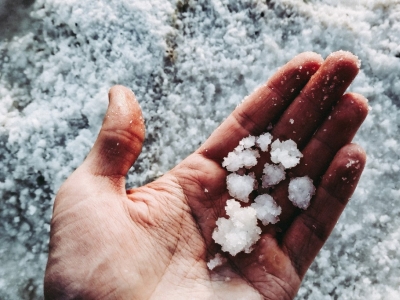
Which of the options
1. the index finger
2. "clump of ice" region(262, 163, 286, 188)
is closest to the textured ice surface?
the index finger

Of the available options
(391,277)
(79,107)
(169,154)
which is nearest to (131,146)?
(169,154)

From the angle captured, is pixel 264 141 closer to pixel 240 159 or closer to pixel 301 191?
pixel 240 159

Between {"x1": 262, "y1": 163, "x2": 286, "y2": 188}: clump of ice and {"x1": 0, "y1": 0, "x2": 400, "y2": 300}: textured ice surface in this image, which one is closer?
{"x1": 262, "y1": 163, "x2": 286, "y2": 188}: clump of ice

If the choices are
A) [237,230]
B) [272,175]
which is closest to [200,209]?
[237,230]

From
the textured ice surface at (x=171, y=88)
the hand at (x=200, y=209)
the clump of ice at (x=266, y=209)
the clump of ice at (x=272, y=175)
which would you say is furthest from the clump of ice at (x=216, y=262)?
the textured ice surface at (x=171, y=88)

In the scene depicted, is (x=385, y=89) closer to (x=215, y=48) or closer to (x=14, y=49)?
(x=215, y=48)

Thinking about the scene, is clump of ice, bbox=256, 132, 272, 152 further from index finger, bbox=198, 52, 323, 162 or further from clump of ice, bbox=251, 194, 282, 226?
clump of ice, bbox=251, 194, 282, 226
